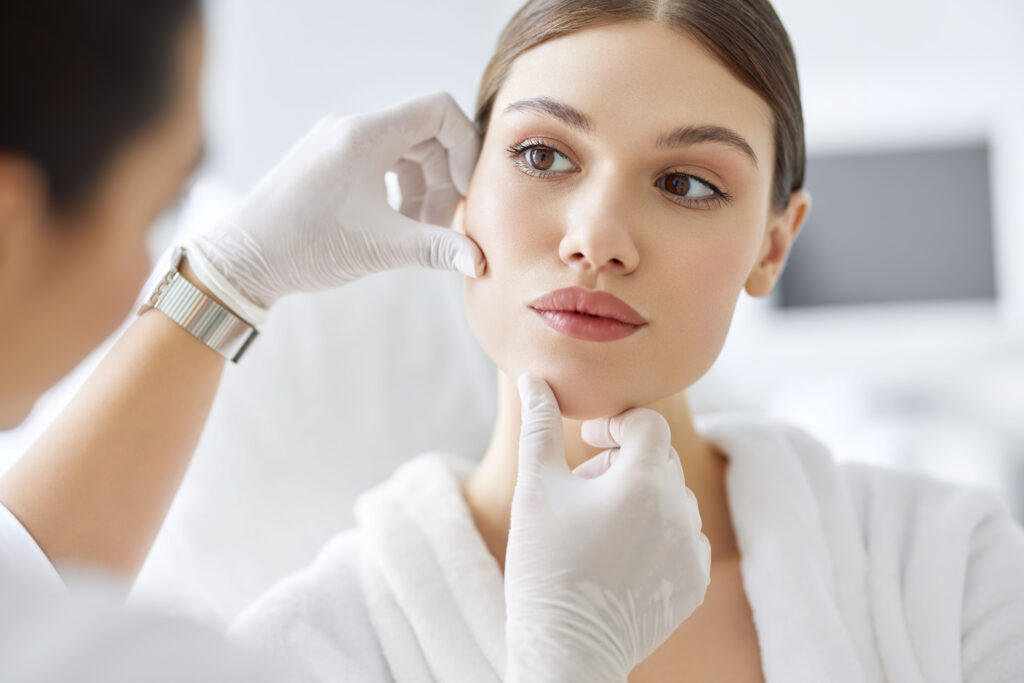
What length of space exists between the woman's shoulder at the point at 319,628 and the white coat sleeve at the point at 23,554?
225 millimetres

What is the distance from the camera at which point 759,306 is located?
400 centimetres

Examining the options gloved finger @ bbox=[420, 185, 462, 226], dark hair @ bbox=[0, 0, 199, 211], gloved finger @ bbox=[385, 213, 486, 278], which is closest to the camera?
dark hair @ bbox=[0, 0, 199, 211]

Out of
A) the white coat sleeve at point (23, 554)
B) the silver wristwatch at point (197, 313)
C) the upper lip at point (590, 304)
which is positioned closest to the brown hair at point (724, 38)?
the upper lip at point (590, 304)

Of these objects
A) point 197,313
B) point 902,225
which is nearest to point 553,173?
point 197,313

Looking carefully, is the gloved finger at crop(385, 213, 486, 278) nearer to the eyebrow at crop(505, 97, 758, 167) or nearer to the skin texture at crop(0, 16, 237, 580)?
the eyebrow at crop(505, 97, 758, 167)

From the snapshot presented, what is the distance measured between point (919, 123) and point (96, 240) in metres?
3.95

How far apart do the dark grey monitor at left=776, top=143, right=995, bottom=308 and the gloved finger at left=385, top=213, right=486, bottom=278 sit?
10.6 ft

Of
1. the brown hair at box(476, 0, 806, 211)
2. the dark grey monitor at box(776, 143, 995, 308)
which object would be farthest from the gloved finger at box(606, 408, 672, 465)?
the dark grey monitor at box(776, 143, 995, 308)

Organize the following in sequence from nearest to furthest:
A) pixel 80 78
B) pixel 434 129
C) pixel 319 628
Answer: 1. pixel 80 78
2. pixel 319 628
3. pixel 434 129

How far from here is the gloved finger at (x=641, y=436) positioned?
34.7 inches

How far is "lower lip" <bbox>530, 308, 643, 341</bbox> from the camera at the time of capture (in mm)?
938

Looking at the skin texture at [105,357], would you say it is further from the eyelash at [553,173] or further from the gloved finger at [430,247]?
the eyelash at [553,173]

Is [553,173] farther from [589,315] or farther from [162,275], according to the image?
[162,275]

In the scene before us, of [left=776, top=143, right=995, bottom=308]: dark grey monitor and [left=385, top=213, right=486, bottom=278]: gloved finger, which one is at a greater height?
[left=776, top=143, right=995, bottom=308]: dark grey monitor
